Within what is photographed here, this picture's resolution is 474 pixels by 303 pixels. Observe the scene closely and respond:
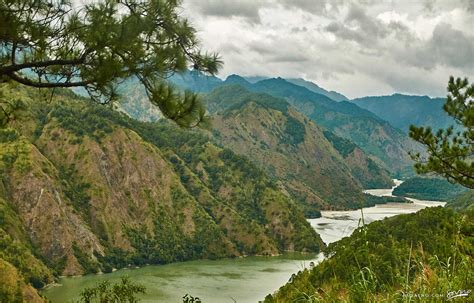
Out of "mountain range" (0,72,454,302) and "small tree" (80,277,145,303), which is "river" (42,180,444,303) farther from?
"small tree" (80,277,145,303)

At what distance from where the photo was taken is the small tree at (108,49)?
26.1 ft

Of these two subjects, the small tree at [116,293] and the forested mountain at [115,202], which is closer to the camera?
the small tree at [116,293]

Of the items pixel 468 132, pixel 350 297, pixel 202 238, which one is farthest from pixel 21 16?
pixel 202 238

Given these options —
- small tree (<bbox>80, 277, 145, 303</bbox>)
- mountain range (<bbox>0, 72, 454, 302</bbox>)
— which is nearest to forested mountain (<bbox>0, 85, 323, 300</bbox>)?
mountain range (<bbox>0, 72, 454, 302</bbox>)

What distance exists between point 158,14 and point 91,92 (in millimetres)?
1969

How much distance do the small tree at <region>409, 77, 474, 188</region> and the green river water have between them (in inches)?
2253

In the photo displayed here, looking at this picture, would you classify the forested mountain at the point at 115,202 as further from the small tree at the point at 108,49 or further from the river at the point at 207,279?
the small tree at the point at 108,49

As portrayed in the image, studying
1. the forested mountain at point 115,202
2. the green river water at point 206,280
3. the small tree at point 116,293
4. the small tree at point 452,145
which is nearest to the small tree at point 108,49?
the small tree at point 452,145

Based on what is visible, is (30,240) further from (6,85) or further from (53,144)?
(6,85)

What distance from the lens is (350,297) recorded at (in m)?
5.05

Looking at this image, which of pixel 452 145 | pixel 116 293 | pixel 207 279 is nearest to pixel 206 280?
pixel 207 279

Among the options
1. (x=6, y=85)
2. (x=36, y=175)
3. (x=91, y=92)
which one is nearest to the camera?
(x=91, y=92)

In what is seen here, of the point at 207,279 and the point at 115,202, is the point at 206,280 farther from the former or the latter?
the point at 115,202

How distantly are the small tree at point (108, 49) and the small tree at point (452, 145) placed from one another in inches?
448
